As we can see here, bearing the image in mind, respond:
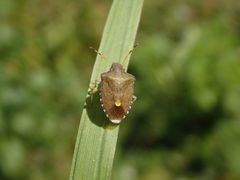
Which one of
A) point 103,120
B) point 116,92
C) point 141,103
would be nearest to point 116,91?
point 116,92

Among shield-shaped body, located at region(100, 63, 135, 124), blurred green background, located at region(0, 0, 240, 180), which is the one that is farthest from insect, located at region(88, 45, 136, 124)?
blurred green background, located at region(0, 0, 240, 180)

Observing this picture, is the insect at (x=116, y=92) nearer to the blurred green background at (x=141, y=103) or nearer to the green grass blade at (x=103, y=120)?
the green grass blade at (x=103, y=120)

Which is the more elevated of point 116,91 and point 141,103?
point 141,103

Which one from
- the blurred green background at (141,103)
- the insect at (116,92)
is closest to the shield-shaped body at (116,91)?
the insect at (116,92)

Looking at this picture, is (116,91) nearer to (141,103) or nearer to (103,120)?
(103,120)

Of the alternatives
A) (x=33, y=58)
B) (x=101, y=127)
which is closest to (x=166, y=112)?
(x=33, y=58)

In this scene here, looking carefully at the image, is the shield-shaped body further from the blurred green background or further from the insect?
the blurred green background
